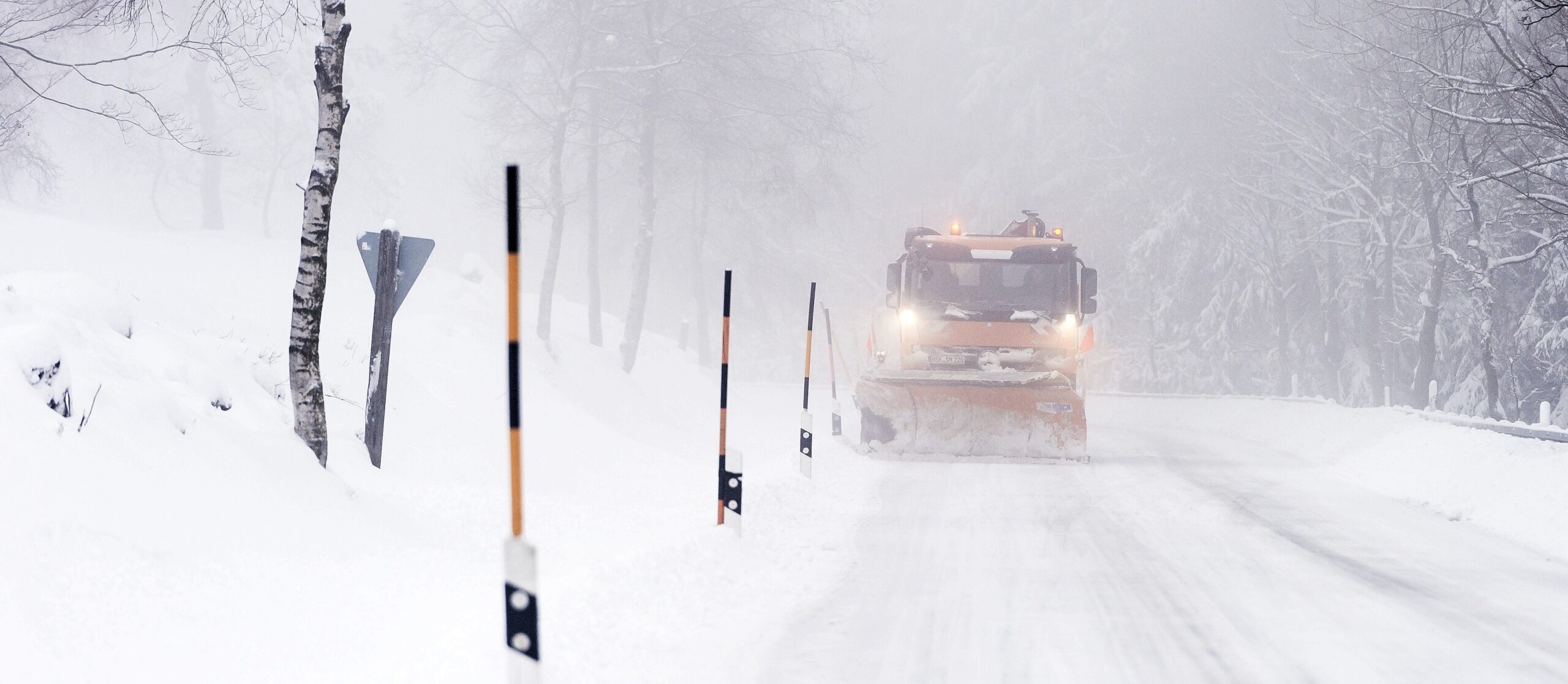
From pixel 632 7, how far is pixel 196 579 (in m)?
17.2

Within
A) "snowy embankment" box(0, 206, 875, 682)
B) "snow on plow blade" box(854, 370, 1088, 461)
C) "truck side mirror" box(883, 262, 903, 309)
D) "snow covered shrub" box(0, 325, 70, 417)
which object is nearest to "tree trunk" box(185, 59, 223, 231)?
"truck side mirror" box(883, 262, 903, 309)

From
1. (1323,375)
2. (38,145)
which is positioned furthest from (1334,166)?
(38,145)

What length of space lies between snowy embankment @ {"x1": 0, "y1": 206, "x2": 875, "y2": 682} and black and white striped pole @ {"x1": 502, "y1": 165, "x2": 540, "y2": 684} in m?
0.40

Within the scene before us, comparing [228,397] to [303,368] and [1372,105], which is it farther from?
[1372,105]

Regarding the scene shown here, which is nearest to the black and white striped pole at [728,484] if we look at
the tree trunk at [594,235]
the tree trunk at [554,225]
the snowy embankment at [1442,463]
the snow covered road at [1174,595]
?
the snow covered road at [1174,595]

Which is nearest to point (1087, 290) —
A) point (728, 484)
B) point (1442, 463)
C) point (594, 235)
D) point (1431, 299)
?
point (1442, 463)

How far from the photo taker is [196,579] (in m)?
4.88

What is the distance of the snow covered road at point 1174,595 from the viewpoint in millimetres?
4988

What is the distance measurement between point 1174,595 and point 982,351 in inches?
347

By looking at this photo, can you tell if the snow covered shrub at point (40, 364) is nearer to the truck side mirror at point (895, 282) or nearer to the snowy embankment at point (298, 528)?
the snowy embankment at point (298, 528)

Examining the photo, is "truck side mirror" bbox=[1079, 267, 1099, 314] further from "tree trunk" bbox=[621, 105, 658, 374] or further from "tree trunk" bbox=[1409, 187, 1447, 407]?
"tree trunk" bbox=[1409, 187, 1447, 407]

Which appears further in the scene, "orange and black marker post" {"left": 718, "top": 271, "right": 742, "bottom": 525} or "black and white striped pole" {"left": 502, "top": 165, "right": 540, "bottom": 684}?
"orange and black marker post" {"left": 718, "top": 271, "right": 742, "bottom": 525}

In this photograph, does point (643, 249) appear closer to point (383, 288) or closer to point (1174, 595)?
point (383, 288)

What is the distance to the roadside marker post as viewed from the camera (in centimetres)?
855
